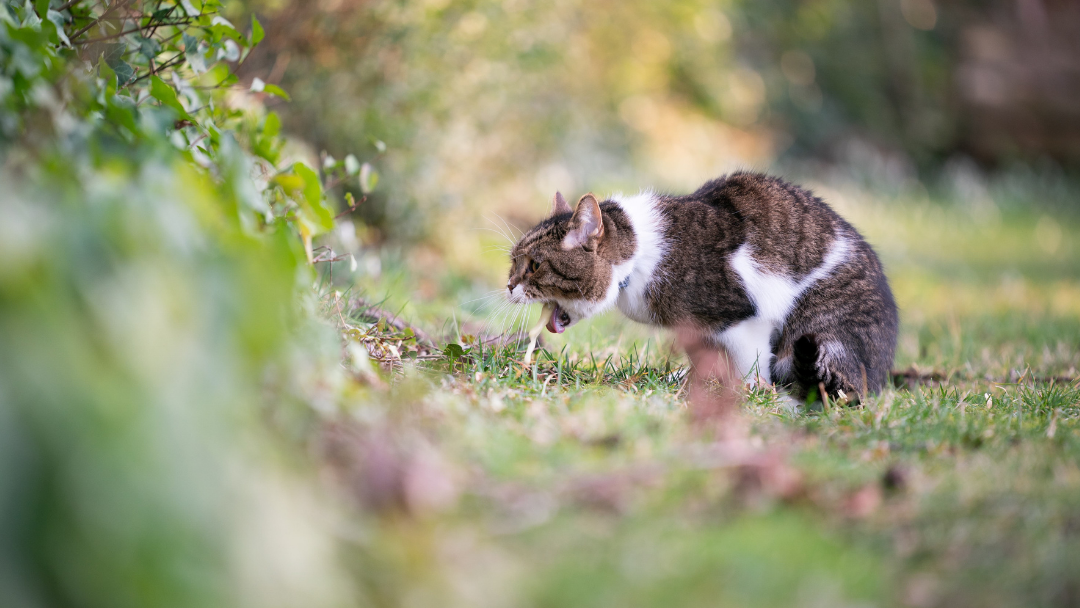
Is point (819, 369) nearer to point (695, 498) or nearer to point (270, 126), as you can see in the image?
point (695, 498)

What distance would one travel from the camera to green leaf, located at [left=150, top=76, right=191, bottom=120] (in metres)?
2.05

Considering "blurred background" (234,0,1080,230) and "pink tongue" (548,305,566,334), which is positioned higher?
"blurred background" (234,0,1080,230)

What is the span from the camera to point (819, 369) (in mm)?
2773

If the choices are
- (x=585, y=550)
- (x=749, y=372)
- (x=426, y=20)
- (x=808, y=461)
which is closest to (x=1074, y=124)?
(x=426, y=20)

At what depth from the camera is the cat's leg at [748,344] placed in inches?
115

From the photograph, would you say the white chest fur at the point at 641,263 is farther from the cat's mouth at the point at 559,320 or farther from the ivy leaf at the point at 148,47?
the ivy leaf at the point at 148,47

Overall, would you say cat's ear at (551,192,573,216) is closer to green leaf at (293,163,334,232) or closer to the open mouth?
the open mouth

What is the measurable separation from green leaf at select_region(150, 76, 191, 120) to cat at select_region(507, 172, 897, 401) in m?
1.33

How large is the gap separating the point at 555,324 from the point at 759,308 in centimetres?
77

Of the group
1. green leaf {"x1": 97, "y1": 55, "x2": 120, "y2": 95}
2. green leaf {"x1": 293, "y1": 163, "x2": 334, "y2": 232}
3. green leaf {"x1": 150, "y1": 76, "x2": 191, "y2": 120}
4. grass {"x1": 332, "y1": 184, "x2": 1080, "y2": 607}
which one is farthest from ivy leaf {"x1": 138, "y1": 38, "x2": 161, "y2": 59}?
grass {"x1": 332, "y1": 184, "x2": 1080, "y2": 607}

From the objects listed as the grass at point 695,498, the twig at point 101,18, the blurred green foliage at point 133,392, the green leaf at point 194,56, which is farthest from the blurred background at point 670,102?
the blurred green foliage at point 133,392

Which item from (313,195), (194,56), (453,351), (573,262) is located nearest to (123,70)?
(194,56)

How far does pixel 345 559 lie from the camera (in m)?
1.34

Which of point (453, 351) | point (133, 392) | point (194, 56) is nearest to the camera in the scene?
point (133, 392)
